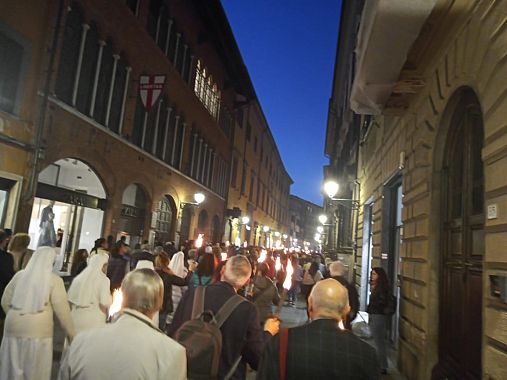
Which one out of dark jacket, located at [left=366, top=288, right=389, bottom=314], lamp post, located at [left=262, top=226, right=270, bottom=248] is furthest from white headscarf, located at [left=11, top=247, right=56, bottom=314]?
lamp post, located at [left=262, top=226, right=270, bottom=248]

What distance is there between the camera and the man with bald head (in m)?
2.63

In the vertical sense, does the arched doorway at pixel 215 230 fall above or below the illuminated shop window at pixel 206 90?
below

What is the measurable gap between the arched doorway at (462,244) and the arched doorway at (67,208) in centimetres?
1085

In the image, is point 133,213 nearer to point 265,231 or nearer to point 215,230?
point 215,230

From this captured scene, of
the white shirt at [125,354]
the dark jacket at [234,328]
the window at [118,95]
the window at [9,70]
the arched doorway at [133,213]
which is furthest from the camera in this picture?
the arched doorway at [133,213]

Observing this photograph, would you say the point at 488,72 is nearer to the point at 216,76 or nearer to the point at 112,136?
the point at 112,136

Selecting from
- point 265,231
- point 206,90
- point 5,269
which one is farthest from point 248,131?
point 5,269

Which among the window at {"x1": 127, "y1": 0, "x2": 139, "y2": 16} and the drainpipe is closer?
the drainpipe

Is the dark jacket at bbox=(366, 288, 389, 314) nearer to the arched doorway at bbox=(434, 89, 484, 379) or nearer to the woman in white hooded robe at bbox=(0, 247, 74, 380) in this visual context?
the arched doorway at bbox=(434, 89, 484, 379)

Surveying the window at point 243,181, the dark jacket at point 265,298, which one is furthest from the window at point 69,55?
the window at point 243,181

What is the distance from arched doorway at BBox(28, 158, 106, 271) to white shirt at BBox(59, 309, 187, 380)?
11346 mm

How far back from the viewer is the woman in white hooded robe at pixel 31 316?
4730mm

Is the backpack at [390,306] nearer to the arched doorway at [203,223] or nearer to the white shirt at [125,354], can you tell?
the white shirt at [125,354]

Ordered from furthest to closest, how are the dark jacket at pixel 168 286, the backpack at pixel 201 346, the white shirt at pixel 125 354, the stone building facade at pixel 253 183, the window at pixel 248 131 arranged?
1. the window at pixel 248 131
2. the stone building facade at pixel 253 183
3. the dark jacket at pixel 168 286
4. the backpack at pixel 201 346
5. the white shirt at pixel 125 354
